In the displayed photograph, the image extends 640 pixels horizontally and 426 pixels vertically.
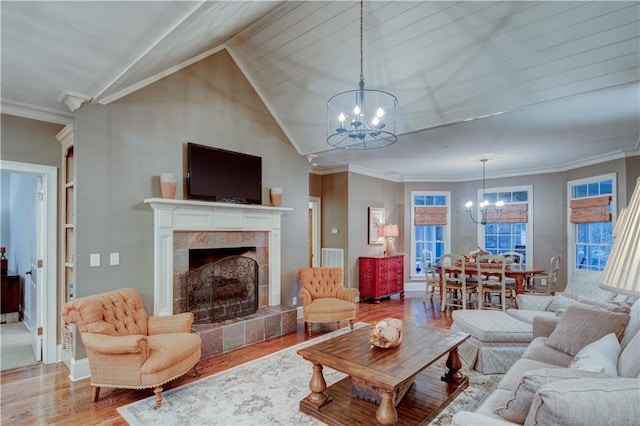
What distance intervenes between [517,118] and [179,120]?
404 centimetres

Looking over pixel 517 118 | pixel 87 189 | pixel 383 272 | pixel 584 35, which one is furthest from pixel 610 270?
pixel 383 272

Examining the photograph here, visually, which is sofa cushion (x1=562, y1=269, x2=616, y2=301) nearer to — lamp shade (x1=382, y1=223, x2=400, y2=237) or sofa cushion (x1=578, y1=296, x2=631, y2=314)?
sofa cushion (x1=578, y1=296, x2=631, y2=314)

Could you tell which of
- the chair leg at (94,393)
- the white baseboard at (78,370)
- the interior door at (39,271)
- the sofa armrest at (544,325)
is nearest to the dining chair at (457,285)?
the sofa armrest at (544,325)

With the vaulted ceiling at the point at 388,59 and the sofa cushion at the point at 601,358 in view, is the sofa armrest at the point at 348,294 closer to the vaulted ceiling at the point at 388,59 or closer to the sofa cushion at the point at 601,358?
the vaulted ceiling at the point at 388,59

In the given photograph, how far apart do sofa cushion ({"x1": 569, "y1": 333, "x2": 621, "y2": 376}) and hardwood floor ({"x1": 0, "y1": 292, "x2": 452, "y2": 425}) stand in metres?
3.00

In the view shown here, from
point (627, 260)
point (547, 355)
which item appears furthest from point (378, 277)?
point (627, 260)

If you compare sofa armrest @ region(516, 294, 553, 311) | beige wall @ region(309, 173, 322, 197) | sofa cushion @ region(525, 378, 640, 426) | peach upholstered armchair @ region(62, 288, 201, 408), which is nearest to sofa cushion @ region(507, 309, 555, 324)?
sofa armrest @ region(516, 294, 553, 311)

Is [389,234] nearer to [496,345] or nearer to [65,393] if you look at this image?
[496,345]

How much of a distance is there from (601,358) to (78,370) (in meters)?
4.20

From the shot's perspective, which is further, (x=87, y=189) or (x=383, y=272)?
(x=383, y=272)

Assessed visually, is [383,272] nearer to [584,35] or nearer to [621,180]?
[621,180]

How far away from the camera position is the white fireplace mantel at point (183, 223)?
376 centimetres

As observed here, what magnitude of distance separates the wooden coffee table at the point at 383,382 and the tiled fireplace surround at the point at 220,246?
163cm

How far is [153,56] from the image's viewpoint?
9.37 feet
